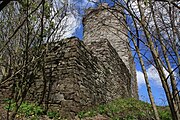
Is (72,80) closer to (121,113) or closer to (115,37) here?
(121,113)

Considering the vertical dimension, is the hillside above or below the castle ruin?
below

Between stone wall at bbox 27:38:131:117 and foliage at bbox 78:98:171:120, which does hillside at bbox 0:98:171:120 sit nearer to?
foliage at bbox 78:98:171:120

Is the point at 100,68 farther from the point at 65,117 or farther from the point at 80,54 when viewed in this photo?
the point at 65,117

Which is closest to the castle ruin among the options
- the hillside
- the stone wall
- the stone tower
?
the stone wall

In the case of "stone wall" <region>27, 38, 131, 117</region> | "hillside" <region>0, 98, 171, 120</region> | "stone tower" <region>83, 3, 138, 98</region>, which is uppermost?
"stone tower" <region>83, 3, 138, 98</region>

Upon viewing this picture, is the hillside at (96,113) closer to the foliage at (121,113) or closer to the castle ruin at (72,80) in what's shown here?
the foliage at (121,113)

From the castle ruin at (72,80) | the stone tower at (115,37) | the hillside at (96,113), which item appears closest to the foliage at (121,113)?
the hillside at (96,113)

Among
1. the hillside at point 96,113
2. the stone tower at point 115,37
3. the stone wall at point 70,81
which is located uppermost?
the stone tower at point 115,37

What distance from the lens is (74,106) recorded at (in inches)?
203

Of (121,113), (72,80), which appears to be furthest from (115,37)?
(72,80)

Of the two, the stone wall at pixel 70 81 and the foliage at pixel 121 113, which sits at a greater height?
the stone wall at pixel 70 81

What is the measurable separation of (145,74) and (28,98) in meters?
3.51

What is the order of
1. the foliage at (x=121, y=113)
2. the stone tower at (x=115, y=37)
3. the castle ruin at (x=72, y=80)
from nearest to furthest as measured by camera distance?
the castle ruin at (x=72, y=80) < the foliage at (x=121, y=113) < the stone tower at (x=115, y=37)

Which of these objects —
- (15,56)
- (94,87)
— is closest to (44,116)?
(15,56)
